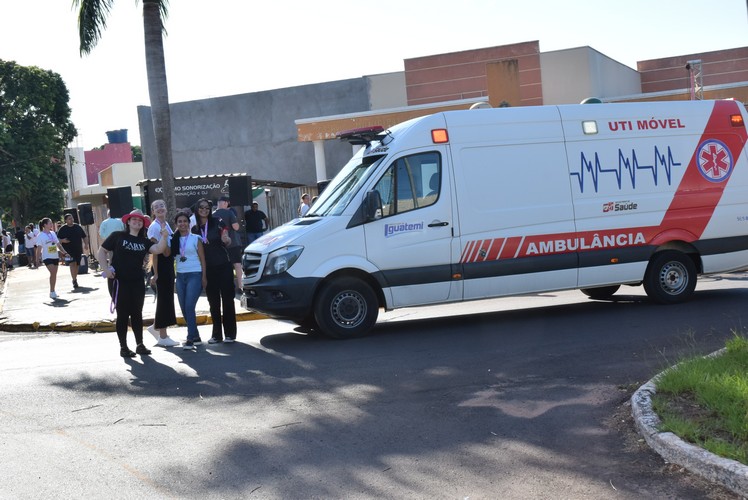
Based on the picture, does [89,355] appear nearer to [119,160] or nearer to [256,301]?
[256,301]

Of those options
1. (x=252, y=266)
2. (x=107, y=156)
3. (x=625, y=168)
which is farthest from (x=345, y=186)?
(x=107, y=156)

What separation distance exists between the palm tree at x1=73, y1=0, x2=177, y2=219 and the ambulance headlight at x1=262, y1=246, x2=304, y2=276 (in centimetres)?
674

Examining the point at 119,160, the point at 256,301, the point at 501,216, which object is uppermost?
the point at 119,160

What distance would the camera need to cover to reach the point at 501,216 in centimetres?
1113

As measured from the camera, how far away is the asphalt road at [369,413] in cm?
545

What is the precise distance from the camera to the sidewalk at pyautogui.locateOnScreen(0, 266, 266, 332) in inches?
567

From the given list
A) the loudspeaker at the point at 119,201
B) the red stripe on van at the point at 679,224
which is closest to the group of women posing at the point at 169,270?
the red stripe on van at the point at 679,224

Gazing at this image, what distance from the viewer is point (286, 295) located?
34.5ft

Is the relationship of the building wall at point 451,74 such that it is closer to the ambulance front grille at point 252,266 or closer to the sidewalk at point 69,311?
the sidewalk at point 69,311

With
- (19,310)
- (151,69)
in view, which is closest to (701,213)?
(151,69)

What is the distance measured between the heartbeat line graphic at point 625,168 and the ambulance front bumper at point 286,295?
382cm

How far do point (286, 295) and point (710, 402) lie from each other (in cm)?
565

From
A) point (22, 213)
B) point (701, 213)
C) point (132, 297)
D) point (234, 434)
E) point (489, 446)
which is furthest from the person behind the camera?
point (22, 213)

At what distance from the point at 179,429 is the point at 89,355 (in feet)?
15.1
